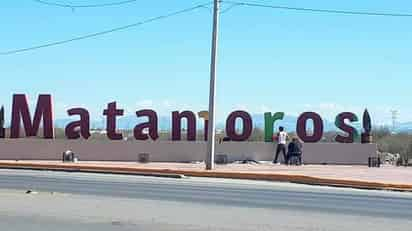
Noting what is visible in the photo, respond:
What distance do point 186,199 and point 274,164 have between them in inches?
788

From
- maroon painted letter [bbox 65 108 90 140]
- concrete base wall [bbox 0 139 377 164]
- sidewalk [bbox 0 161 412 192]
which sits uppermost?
maroon painted letter [bbox 65 108 90 140]

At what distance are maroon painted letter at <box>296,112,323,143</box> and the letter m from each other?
1257 cm

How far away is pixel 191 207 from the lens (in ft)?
58.7

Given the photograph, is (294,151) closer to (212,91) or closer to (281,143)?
(281,143)

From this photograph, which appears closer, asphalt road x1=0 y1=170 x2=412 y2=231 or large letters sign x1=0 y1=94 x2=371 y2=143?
asphalt road x1=0 y1=170 x2=412 y2=231

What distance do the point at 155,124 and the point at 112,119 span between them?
7.22 ft

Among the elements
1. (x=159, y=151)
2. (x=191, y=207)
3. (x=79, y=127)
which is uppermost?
(x=79, y=127)

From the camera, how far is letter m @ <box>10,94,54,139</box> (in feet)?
138

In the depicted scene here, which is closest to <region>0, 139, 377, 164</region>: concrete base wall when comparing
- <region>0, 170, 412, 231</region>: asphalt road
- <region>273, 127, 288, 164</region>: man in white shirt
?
<region>273, 127, 288, 164</region>: man in white shirt

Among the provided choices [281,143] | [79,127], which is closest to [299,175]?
[281,143]

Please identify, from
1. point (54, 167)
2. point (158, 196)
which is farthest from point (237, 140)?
point (158, 196)

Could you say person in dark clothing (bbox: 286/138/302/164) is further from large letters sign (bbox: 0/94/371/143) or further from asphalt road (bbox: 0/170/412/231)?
asphalt road (bbox: 0/170/412/231)

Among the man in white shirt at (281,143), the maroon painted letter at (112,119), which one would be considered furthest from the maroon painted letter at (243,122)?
the maroon painted letter at (112,119)

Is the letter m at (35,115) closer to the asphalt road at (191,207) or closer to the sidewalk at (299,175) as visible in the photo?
the sidewalk at (299,175)
